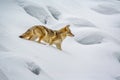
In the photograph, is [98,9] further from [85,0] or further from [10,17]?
[10,17]

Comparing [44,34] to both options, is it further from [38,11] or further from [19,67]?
[38,11]

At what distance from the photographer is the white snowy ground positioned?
5.44 m

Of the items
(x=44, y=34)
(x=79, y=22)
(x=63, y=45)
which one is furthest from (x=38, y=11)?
(x=44, y=34)

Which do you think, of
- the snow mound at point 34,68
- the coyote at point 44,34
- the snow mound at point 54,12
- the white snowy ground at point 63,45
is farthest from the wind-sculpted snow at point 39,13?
the snow mound at point 34,68

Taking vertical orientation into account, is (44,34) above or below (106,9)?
above

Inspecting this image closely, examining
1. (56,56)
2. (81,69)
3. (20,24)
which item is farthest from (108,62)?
(20,24)

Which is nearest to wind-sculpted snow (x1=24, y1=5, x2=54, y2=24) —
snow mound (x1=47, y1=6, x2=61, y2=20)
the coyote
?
snow mound (x1=47, y1=6, x2=61, y2=20)

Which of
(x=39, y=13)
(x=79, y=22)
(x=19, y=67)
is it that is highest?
(x=19, y=67)

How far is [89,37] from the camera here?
9.16 metres

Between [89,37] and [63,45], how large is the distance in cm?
132

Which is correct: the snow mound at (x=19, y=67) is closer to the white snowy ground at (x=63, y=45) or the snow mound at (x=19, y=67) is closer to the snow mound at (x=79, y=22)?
the white snowy ground at (x=63, y=45)

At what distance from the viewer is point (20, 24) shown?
7.93 m

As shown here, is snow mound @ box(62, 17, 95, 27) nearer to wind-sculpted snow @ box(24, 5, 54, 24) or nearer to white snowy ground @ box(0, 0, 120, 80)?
white snowy ground @ box(0, 0, 120, 80)

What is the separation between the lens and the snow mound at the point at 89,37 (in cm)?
905
